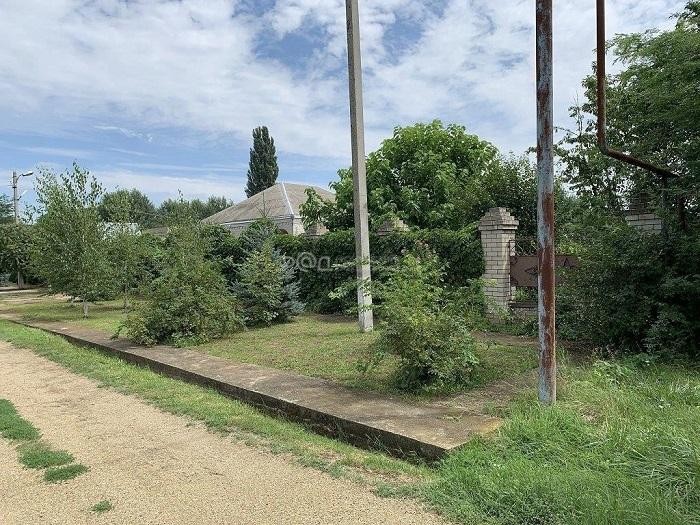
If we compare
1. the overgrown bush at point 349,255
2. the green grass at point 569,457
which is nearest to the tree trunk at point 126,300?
the overgrown bush at point 349,255

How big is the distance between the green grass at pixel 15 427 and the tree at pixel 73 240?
918 cm

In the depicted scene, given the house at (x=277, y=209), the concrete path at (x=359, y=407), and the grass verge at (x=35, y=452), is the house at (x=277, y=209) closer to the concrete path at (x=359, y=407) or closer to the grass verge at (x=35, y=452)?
the concrete path at (x=359, y=407)

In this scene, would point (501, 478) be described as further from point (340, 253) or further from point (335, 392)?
point (340, 253)

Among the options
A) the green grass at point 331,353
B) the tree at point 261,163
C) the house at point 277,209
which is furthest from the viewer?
the tree at point 261,163

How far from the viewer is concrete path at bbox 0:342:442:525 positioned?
125 inches

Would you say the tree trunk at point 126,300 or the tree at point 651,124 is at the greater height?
the tree at point 651,124

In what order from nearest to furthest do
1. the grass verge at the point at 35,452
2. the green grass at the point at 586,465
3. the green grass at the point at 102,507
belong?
the green grass at the point at 586,465, the green grass at the point at 102,507, the grass verge at the point at 35,452

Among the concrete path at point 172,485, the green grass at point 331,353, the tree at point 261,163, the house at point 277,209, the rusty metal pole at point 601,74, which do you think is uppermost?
the tree at point 261,163

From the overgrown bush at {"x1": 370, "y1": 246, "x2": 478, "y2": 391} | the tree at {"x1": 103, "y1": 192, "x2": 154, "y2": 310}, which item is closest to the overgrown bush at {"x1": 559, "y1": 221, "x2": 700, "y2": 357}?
the overgrown bush at {"x1": 370, "y1": 246, "x2": 478, "y2": 391}

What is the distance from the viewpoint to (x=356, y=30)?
910 centimetres

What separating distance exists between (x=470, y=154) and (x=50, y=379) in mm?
13506

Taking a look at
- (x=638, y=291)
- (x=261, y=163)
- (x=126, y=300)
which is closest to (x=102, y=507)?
(x=638, y=291)

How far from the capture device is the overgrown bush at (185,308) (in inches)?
350

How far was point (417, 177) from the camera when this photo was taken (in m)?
16.4
